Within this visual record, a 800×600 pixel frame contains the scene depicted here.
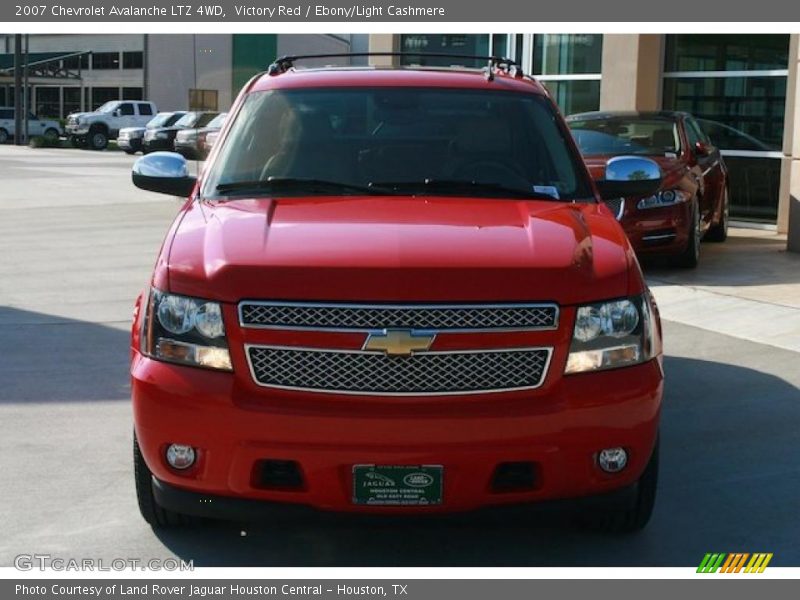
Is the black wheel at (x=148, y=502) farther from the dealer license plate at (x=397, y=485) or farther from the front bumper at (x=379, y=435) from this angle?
the dealer license plate at (x=397, y=485)

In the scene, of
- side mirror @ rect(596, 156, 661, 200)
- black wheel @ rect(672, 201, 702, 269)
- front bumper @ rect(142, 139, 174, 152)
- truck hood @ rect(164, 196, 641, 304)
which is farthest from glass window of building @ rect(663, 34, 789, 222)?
front bumper @ rect(142, 139, 174, 152)

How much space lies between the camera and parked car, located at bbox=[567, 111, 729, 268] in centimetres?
1134

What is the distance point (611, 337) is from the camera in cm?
421

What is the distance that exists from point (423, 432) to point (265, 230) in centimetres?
98

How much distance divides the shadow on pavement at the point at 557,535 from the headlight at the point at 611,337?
510 mm

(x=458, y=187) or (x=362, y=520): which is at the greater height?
(x=458, y=187)

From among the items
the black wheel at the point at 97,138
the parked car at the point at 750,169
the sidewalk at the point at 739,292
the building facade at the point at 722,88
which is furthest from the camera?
the black wheel at the point at 97,138

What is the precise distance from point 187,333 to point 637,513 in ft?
5.81

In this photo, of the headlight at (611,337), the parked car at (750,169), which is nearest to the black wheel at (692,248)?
the parked car at (750,169)

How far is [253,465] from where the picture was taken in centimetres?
400

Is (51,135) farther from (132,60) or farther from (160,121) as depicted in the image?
(132,60)

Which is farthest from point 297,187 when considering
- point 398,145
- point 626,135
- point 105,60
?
point 105,60

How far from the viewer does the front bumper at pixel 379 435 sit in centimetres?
395

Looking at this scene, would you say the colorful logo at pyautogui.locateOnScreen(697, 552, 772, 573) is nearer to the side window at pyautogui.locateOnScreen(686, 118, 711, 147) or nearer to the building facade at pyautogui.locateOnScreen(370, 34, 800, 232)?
the side window at pyautogui.locateOnScreen(686, 118, 711, 147)
